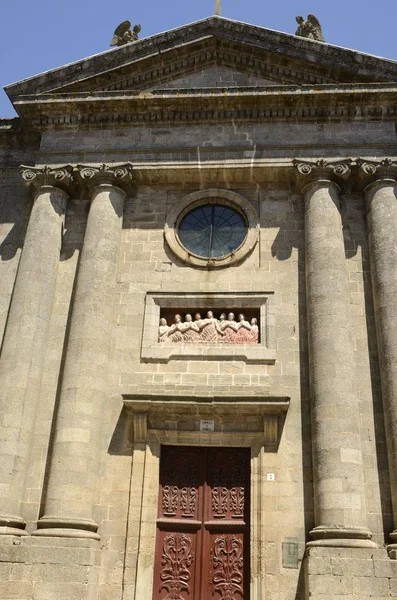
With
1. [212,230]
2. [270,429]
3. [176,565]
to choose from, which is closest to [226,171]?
[212,230]

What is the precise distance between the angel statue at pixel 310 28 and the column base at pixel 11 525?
13.6m

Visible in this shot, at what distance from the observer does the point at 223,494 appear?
11836mm

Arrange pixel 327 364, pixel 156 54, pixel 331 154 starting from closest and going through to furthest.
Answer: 1. pixel 327 364
2. pixel 331 154
3. pixel 156 54

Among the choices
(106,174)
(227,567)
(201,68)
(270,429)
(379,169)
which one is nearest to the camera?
(227,567)

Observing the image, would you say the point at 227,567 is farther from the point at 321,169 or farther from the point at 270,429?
the point at 321,169

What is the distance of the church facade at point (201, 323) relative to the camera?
36.6 feet

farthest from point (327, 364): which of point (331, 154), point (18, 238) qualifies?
point (18, 238)

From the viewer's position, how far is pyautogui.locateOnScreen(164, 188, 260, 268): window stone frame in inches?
546

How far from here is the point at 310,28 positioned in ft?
51.9

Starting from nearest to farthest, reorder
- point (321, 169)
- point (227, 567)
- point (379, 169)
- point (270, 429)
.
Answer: point (227, 567), point (270, 429), point (379, 169), point (321, 169)

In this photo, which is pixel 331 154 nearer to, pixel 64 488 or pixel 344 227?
pixel 344 227

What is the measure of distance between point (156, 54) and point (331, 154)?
17.5 feet

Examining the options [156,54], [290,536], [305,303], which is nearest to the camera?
[290,536]

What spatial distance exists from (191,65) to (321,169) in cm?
476
